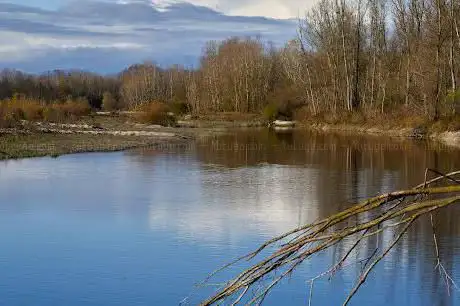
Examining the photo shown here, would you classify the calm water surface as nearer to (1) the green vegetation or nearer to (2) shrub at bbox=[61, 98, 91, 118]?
(1) the green vegetation

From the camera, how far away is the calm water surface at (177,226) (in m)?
7.30

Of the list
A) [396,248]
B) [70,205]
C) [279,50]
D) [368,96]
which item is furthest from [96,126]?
[279,50]

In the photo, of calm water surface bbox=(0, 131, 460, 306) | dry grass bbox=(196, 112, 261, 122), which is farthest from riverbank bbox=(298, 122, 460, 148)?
calm water surface bbox=(0, 131, 460, 306)

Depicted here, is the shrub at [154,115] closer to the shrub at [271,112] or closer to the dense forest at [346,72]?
the dense forest at [346,72]

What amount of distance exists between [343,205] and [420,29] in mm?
31391

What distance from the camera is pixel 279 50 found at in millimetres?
70688

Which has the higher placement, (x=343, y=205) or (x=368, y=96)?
(x=368, y=96)

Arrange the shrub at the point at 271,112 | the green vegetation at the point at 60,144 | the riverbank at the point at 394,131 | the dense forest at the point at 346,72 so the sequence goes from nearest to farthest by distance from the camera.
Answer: the green vegetation at the point at 60,144
the riverbank at the point at 394,131
the dense forest at the point at 346,72
the shrub at the point at 271,112

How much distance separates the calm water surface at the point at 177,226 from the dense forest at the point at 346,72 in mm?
11432

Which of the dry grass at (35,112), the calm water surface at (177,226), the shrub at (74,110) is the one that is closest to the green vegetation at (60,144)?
the calm water surface at (177,226)

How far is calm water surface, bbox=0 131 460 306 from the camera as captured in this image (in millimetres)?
7297

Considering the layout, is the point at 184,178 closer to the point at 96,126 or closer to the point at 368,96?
the point at 96,126

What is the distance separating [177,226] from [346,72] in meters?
35.2

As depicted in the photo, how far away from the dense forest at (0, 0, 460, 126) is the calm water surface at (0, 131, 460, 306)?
11.4 meters
